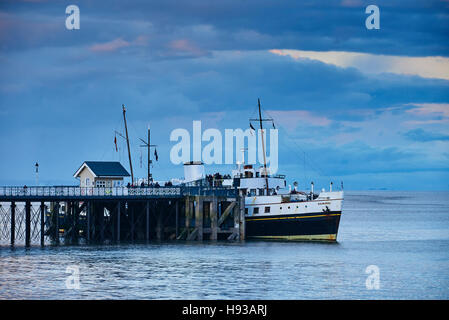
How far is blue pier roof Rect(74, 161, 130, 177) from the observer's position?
85750 mm

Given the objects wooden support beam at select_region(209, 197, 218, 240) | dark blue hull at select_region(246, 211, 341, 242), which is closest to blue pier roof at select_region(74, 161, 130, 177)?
wooden support beam at select_region(209, 197, 218, 240)

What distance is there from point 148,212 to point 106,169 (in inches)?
279

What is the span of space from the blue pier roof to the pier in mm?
2833

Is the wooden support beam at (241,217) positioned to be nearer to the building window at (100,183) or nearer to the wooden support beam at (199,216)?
the wooden support beam at (199,216)

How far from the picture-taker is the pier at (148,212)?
81.4 meters

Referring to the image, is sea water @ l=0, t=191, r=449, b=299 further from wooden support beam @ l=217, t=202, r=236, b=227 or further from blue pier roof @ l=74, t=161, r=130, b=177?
blue pier roof @ l=74, t=161, r=130, b=177

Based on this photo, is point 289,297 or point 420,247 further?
point 420,247

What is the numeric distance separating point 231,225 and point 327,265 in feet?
66.7

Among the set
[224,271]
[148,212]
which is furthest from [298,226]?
[224,271]

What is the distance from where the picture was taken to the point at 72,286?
53.8 m

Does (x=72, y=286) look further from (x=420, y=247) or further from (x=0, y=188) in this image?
(x=420, y=247)

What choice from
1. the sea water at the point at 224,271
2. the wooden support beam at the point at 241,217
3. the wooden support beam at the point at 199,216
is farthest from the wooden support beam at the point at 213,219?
the sea water at the point at 224,271

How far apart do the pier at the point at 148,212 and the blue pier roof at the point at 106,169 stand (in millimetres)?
2833
